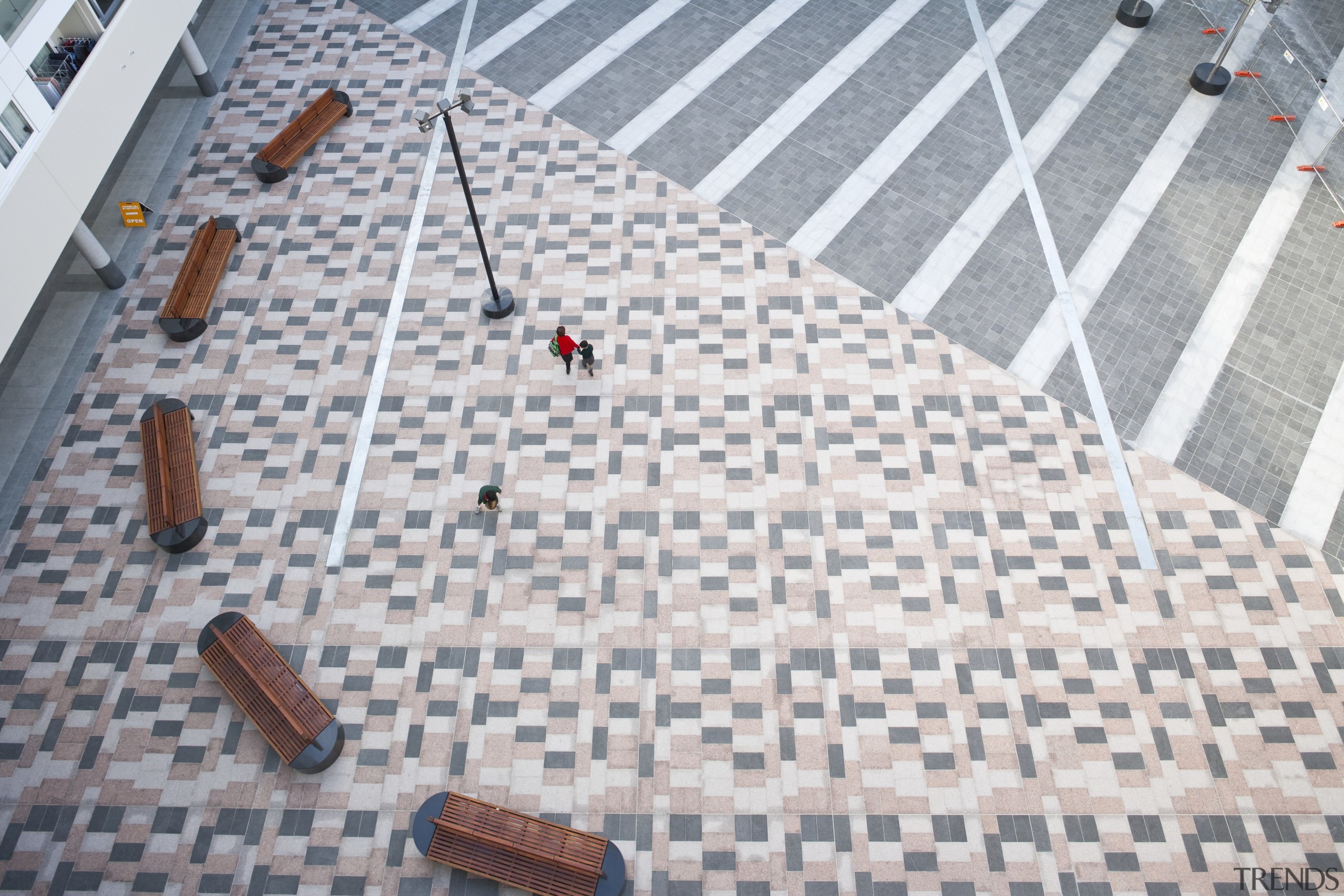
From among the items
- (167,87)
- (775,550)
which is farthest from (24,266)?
(775,550)

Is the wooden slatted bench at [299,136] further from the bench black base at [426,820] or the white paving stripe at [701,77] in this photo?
the bench black base at [426,820]

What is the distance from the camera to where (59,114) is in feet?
39.8

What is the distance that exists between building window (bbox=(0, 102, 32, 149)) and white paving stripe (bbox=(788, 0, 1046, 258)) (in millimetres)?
11027

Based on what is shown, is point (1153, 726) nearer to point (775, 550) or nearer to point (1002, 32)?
point (775, 550)

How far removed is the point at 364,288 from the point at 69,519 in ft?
17.6

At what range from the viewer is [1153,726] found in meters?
10.6

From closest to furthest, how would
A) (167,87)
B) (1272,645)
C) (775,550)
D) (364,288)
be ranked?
(1272,645)
(775,550)
(364,288)
(167,87)

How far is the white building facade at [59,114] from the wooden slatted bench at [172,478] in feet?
6.75

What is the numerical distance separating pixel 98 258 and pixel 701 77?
10888mm

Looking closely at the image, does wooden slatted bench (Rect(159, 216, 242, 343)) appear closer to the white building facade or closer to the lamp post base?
the white building facade

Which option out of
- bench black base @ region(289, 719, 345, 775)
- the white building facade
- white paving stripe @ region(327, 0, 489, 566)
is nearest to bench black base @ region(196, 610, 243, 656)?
white paving stripe @ region(327, 0, 489, 566)

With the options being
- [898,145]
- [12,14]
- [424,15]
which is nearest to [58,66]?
[12,14]

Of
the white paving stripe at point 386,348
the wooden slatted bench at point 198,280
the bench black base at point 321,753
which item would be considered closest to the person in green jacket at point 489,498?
the white paving stripe at point 386,348

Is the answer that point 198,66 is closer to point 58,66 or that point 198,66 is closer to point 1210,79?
point 58,66
